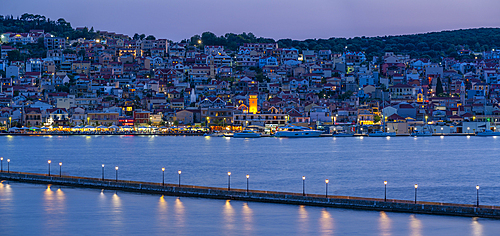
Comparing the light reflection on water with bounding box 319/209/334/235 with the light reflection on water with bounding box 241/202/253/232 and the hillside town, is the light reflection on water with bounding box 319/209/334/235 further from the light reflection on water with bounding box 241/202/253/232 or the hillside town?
the hillside town

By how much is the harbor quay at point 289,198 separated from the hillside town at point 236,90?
41434 mm

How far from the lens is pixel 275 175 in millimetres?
32438

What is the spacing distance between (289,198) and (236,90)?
57.8 metres

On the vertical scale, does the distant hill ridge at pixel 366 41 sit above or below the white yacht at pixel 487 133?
above

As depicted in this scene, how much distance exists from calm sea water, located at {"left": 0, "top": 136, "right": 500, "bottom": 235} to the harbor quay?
0.43 metres

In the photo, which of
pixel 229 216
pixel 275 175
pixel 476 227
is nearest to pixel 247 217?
pixel 229 216

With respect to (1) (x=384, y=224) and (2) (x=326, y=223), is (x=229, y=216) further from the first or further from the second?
(1) (x=384, y=224)

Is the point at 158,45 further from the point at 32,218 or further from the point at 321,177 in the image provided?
the point at 32,218

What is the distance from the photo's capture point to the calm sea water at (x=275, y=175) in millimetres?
18906

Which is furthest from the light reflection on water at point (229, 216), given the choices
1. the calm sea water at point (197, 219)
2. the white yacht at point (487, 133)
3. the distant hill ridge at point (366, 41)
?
the distant hill ridge at point (366, 41)

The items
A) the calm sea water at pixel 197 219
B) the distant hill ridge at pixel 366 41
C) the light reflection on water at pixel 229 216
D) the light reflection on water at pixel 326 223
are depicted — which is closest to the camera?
the light reflection on water at pixel 326 223

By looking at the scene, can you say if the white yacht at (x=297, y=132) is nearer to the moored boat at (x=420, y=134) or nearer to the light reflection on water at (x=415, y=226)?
the moored boat at (x=420, y=134)

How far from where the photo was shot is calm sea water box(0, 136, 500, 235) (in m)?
18.9

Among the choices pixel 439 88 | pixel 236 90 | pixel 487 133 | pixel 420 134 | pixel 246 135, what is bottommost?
pixel 246 135
